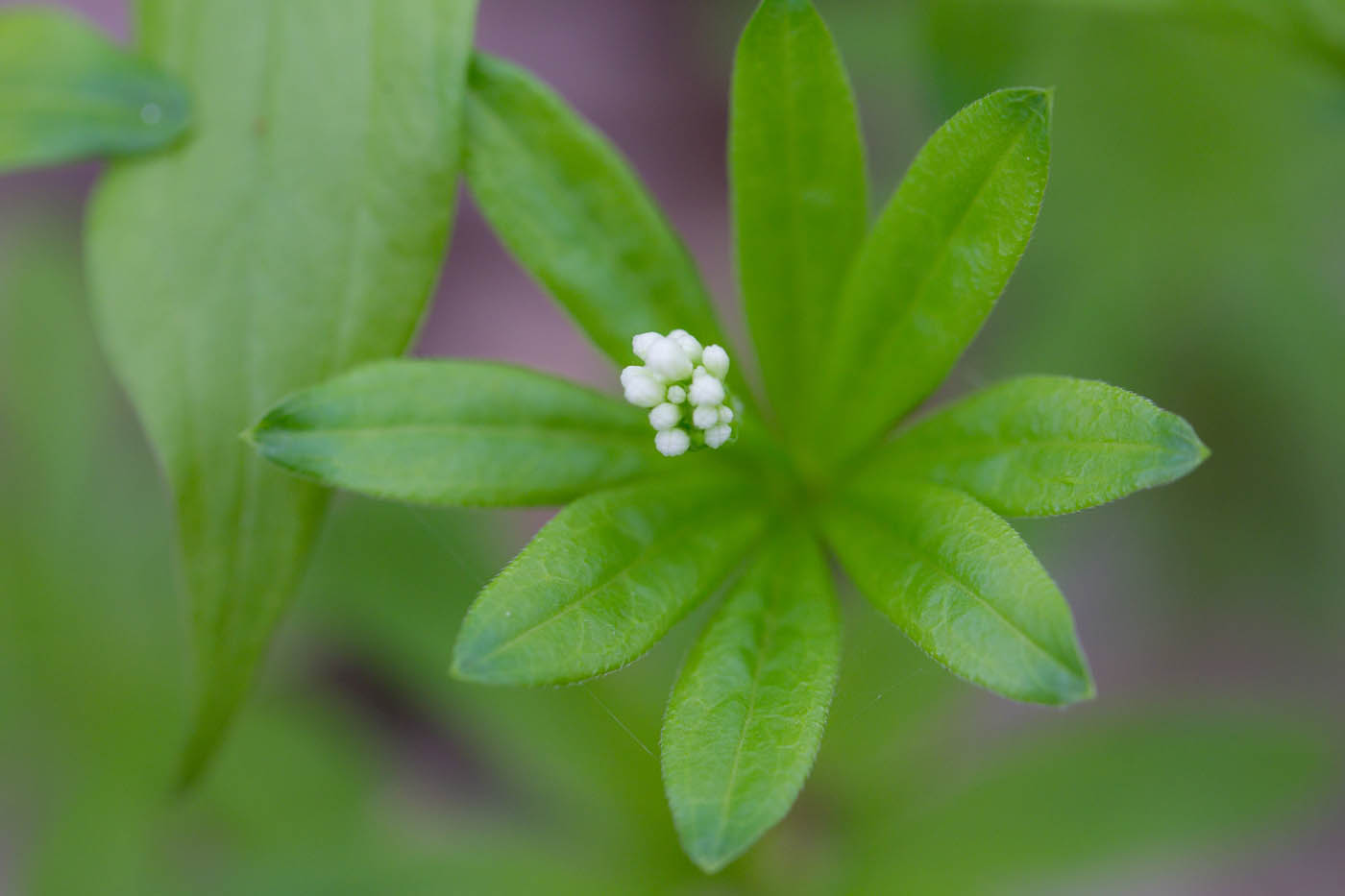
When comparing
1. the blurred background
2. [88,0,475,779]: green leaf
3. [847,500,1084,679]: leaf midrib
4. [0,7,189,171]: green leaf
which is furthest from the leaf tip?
[0,7,189,171]: green leaf

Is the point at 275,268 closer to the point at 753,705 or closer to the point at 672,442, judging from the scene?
the point at 672,442

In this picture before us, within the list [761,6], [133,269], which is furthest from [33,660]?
[761,6]

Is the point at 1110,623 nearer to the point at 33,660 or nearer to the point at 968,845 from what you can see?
the point at 968,845

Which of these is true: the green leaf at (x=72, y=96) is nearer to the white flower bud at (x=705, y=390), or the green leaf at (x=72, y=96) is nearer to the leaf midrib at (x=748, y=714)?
the white flower bud at (x=705, y=390)

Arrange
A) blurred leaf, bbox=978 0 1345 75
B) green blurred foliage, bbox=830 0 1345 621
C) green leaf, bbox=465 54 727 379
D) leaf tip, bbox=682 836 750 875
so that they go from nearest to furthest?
leaf tip, bbox=682 836 750 875, green leaf, bbox=465 54 727 379, blurred leaf, bbox=978 0 1345 75, green blurred foliage, bbox=830 0 1345 621

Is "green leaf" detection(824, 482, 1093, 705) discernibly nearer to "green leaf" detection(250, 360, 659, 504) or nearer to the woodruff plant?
the woodruff plant

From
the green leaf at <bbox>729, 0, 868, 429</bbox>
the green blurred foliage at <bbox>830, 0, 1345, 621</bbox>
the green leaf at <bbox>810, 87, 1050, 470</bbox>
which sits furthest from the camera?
the green blurred foliage at <bbox>830, 0, 1345, 621</bbox>

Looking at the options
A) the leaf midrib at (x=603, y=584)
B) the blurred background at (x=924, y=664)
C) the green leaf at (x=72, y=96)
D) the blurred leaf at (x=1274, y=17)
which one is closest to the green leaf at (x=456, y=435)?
the leaf midrib at (x=603, y=584)

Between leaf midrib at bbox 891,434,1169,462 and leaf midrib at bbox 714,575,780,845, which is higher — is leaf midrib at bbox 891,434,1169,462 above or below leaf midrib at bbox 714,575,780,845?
above
